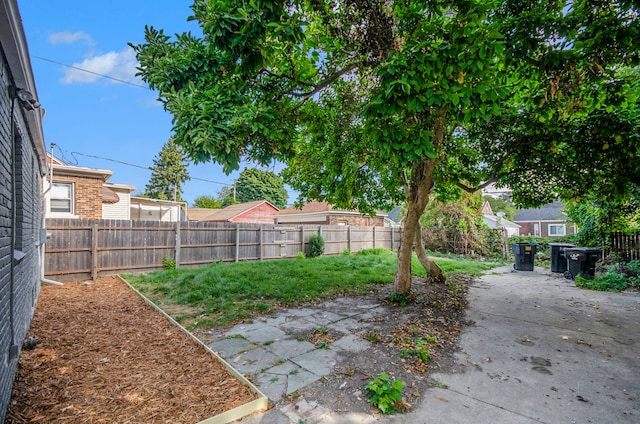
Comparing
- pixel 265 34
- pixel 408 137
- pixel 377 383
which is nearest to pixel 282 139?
pixel 265 34

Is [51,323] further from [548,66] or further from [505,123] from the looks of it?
[505,123]

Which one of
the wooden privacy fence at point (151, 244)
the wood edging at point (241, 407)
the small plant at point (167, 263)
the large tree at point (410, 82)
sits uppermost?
the large tree at point (410, 82)

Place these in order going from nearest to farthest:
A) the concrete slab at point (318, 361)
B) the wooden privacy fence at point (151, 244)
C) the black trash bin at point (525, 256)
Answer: the concrete slab at point (318, 361) → the wooden privacy fence at point (151, 244) → the black trash bin at point (525, 256)

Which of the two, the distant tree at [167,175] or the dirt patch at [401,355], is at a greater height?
the distant tree at [167,175]

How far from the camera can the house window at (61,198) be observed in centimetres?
1109

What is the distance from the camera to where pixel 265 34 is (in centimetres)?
357

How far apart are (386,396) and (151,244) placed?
9391 mm

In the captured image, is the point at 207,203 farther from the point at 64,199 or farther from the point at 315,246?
the point at 315,246

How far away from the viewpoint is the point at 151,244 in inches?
→ 387

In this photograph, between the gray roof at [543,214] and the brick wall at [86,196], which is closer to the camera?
the brick wall at [86,196]

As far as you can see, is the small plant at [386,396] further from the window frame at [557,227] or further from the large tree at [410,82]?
the window frame at [557,227]

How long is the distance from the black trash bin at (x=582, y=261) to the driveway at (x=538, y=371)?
9.22 ft

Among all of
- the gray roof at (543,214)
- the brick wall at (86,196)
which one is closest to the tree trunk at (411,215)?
the brick wall at (86,196)

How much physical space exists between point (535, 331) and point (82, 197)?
1425 cm
